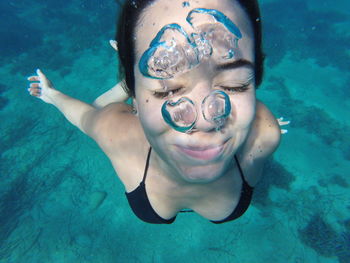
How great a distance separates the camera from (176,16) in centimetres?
137

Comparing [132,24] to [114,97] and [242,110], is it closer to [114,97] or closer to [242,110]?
[242,110]

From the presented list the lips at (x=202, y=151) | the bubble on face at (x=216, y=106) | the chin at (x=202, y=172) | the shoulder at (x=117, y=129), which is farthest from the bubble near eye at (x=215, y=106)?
the shoulder at (x=117, y=129)

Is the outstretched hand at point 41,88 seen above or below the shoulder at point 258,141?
above

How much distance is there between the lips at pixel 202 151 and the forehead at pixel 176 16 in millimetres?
697

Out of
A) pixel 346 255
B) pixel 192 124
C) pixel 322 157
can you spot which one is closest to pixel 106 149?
pixel 192 124

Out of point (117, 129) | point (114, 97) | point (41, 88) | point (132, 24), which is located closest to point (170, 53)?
point (132, 24)

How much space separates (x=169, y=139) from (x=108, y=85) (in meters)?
9.43

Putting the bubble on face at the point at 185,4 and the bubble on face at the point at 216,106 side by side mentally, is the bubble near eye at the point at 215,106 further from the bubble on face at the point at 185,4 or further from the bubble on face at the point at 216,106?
the bubble on face at the point at 185,4

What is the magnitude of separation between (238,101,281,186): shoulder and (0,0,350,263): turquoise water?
414 centimetres

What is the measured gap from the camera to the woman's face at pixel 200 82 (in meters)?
1.34

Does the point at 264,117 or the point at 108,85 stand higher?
the point at 264,117

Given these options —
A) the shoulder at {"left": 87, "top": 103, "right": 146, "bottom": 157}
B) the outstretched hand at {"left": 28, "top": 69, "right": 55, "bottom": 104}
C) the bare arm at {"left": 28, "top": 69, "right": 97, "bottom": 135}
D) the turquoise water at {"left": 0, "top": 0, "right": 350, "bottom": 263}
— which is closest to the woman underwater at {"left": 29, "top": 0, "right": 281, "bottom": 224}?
the shoulder at {"left": 87, "top": 103, "right": 146, "bottom": 157}

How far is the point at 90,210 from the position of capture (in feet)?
22.4

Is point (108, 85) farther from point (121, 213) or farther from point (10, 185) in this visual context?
point (121, 213)
